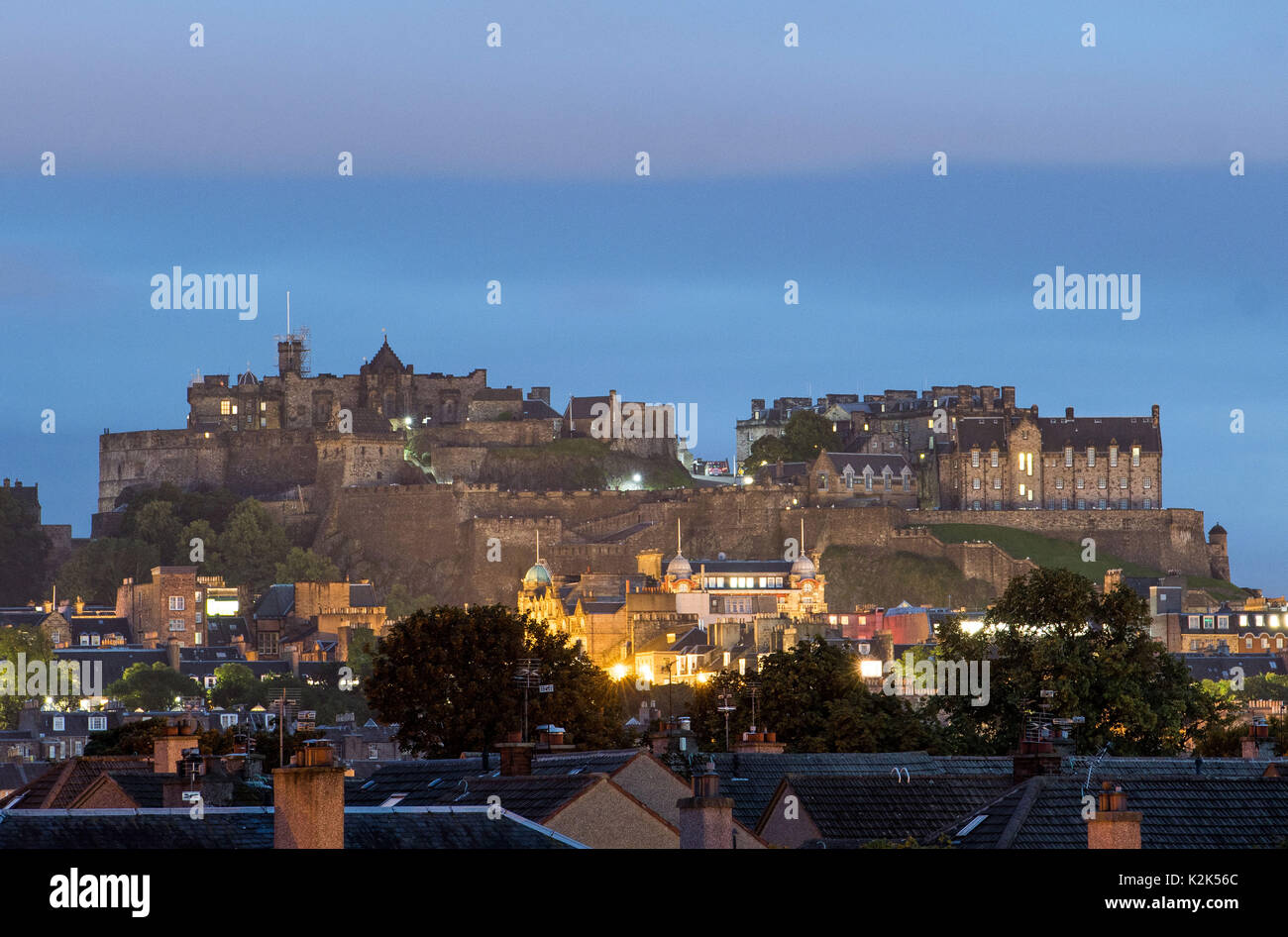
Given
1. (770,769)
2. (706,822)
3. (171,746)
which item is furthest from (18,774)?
(706,822)

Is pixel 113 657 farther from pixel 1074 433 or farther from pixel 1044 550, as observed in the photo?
pixel 1074 433

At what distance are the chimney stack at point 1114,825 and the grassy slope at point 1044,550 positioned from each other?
352ft

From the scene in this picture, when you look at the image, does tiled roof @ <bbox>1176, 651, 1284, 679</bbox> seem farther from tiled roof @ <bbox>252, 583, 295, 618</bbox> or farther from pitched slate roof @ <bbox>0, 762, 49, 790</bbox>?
pitched slate roof @ <bbox>0, 762, 49, 790</bbox>

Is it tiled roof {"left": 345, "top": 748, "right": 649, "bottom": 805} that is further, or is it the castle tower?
the castle tower

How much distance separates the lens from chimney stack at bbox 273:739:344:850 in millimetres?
17531

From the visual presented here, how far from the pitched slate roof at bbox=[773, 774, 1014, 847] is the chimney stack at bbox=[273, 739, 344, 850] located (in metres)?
10.1

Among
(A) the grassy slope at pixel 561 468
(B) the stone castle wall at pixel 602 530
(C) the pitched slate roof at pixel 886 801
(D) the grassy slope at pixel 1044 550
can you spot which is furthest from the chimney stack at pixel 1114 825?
(A) the grassy slope at pixel 561 468

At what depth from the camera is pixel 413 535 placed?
443ft

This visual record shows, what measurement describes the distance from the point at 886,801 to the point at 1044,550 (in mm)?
102213

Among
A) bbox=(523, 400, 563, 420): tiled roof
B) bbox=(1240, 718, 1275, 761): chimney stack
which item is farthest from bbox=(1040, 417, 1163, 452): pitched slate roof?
bbox=(1240, 718, 1275, 761): chimney stack

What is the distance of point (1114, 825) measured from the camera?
2041 centimetres

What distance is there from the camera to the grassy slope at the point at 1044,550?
128 metres

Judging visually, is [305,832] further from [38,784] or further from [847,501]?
[847,501]
